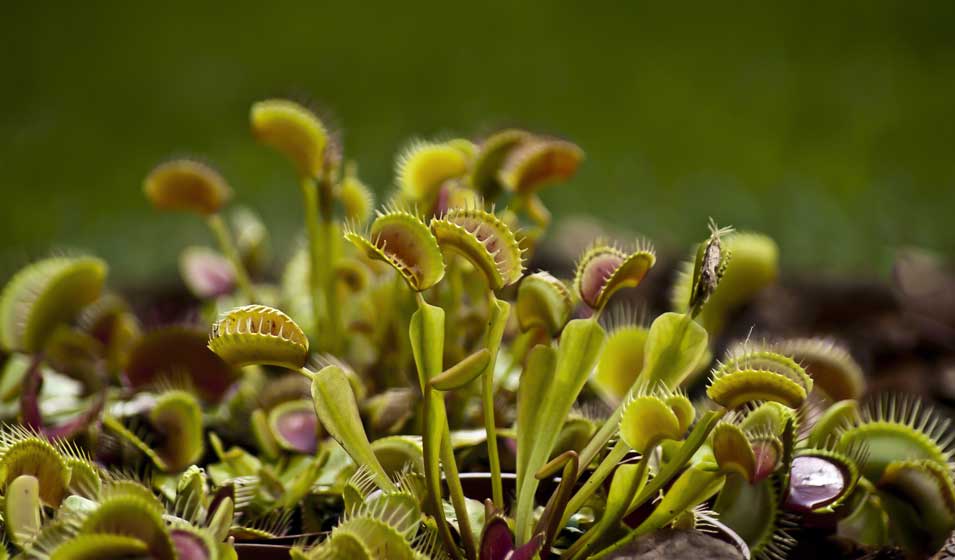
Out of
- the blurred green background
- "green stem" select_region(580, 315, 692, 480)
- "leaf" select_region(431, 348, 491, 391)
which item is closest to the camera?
"leaf" select_region(431, 348, 491, 391)

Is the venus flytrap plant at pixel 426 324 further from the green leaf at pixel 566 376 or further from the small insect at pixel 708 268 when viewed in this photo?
the small insect at pixel 708 268

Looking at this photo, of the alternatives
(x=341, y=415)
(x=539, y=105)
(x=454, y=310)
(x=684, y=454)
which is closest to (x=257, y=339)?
(x=341, y=415)

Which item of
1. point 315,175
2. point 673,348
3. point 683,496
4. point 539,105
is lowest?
point 683,496

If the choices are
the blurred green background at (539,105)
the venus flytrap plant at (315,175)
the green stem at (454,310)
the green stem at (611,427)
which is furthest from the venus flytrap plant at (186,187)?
the blurred green background at (539,105)

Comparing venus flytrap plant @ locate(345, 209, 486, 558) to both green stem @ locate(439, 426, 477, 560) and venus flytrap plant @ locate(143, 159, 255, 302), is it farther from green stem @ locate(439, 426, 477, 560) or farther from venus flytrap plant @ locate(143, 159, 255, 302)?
venus flytrap plant @ locate(143, 159, 255, 302)

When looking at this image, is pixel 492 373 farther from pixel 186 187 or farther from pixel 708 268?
pixel 186 187

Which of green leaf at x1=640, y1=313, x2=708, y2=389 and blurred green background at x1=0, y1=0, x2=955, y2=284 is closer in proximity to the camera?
green leaf at x1=640, y1=313, x2=708, y2=389

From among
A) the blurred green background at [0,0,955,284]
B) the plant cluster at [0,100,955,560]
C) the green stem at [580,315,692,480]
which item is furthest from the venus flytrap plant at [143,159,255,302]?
the blurred green background at [0,0,955,284]

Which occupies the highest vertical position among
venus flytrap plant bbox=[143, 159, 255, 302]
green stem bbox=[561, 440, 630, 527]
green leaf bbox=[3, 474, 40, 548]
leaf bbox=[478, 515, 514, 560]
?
venus flytrap plant bbox=[143, 159, 255, 302]
